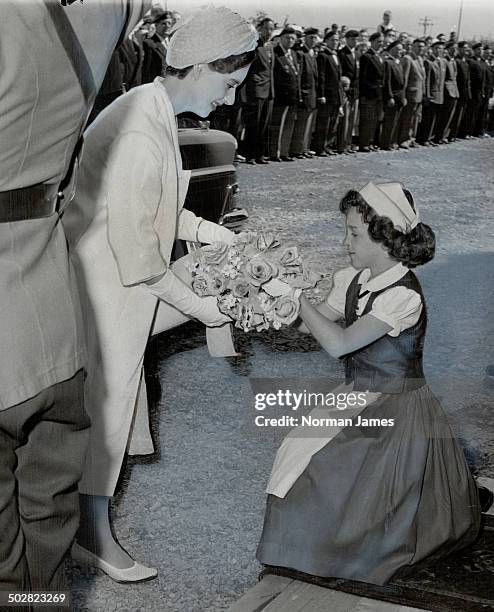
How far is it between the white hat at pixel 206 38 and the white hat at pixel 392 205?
1.39 feet

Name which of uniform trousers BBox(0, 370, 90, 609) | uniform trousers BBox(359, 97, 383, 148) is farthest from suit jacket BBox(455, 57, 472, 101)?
uniform trousers BBox(0, 370, 90, 609)

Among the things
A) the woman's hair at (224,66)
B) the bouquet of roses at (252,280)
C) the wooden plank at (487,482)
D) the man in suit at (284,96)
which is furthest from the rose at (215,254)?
the wooden plank at (487,482)

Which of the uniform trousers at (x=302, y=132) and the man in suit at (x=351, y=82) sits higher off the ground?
the man in suit at (x=351, y=82)

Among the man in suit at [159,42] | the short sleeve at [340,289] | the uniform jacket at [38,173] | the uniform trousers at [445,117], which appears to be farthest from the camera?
the uniform trousers at [445,117]

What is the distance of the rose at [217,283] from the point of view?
6.66ft

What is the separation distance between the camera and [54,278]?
138cm

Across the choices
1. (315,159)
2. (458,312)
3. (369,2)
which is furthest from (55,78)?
(458,312)

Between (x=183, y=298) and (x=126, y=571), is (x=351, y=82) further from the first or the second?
(x=126, y=571)

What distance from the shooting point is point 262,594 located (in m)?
2.06

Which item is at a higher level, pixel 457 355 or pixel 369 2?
pixel 369 2

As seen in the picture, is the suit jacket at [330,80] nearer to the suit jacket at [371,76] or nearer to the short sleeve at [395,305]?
the suit jacket at [371,76]

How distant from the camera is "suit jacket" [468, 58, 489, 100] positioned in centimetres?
250

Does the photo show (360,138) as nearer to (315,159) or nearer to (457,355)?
(315,159)

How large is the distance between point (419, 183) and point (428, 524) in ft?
2.72
